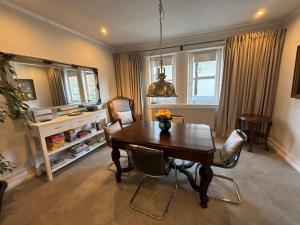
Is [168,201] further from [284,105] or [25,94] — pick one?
[284,105]

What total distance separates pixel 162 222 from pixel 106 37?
3.65 metres

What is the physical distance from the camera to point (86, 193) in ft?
6.24

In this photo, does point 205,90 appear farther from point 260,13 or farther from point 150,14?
point 150,14

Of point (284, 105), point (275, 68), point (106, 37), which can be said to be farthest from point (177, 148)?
point (106, 37)

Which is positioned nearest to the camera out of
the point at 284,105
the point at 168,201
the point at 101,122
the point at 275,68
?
the point at 168,201

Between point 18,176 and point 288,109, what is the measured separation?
180 inches

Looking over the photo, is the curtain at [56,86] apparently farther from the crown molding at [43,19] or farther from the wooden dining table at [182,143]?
the wooden dining table at [182,143]

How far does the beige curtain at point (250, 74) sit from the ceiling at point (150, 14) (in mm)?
358

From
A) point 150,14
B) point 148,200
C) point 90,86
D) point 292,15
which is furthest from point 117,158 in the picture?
point 292,15

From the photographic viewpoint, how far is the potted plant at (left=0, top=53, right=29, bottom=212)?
1.65 metres

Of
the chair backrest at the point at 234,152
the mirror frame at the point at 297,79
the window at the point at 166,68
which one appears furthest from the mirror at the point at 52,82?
the mirror frame at the point at 297,79

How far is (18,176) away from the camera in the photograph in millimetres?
2125

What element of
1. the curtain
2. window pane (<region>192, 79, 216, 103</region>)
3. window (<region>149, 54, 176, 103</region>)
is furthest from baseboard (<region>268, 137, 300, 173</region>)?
the curtain

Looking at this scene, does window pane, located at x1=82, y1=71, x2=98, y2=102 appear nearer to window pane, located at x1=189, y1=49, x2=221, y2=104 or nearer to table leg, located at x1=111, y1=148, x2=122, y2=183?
table leg, located at x1=111, y1=148, x2=122, y2=183
